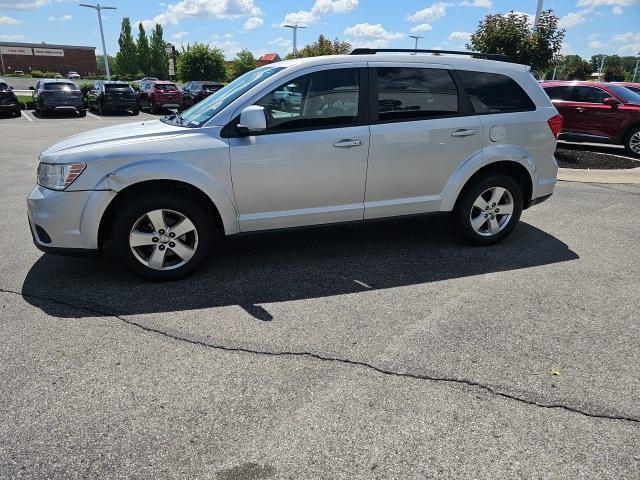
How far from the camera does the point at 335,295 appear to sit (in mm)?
4094

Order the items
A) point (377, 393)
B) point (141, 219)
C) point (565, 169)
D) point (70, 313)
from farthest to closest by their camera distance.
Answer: point (565, 169) → point (141, 219) → point (70, 313) → point (377, 393)

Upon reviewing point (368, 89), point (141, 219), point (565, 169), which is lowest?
point (565, 169)

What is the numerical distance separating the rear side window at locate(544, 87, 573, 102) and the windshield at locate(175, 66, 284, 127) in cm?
1027

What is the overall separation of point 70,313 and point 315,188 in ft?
7.15

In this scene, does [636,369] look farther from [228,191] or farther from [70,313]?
[70,313]

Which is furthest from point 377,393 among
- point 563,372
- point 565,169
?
point 565,169

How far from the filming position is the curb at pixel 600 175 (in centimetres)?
893

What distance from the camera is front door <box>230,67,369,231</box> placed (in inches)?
165

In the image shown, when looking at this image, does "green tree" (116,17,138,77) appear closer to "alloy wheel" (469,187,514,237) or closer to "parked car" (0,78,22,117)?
"parked car" (0,78,22,117)

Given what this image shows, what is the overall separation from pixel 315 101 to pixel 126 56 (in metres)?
90.8

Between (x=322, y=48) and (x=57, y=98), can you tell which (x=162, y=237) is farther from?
(x=322, y=48)

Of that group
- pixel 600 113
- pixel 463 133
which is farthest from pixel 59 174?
pixel 600 113

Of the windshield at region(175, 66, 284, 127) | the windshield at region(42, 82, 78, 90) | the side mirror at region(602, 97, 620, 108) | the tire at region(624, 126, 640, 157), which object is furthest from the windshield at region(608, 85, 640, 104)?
the windshield at region(42, 82, 78, 90)

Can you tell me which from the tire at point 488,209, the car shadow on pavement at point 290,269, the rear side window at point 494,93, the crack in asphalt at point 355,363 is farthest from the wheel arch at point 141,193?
the rear side window at point 494,93
